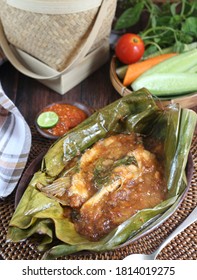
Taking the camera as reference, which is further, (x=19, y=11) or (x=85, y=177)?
(x=19, y=11)

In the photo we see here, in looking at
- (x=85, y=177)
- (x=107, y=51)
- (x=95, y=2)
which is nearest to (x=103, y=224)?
(x=85, y=177)

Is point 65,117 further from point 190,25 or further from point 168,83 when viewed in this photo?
point 190,25

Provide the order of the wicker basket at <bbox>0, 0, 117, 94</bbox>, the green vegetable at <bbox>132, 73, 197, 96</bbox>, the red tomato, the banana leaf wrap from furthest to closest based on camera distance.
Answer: the red tomato
the green vegetable at <bbox>132, 73, 197, 96</bbox>
the wicker basket at <bbox>0, 0, 117, 94</bbox>
the banana leaf wrap

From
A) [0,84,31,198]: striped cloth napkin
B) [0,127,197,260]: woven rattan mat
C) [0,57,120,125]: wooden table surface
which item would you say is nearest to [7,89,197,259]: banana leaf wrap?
[0,127,197,260]: woven rattan mat

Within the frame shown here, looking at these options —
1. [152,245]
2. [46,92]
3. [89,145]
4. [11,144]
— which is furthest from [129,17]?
[152,245]

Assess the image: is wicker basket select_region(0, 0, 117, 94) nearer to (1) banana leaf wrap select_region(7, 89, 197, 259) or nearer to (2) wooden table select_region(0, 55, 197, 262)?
(2) wooden table select_region(0, 55, 197, 262)

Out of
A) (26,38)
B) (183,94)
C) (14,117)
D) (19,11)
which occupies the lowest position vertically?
(183,94)
